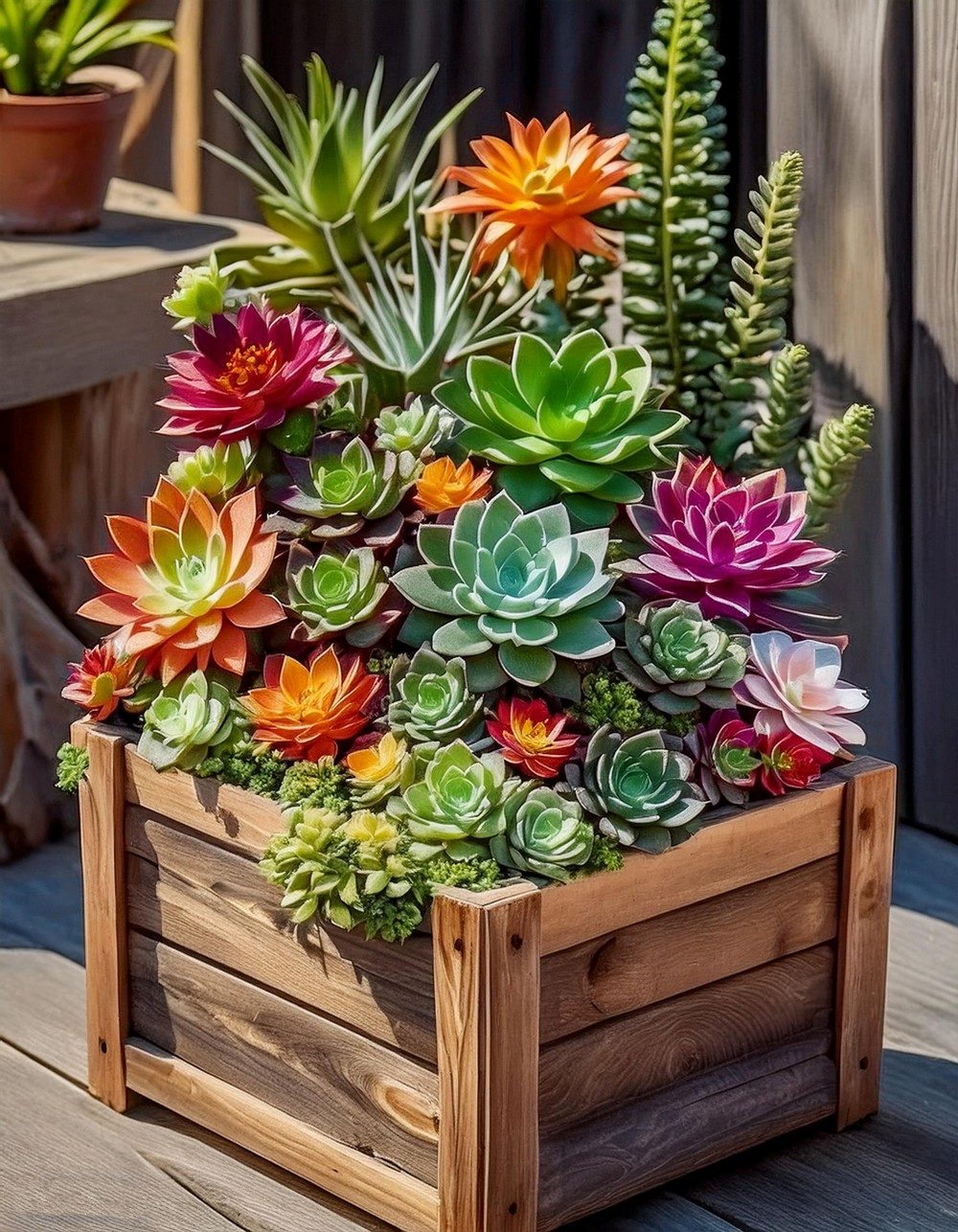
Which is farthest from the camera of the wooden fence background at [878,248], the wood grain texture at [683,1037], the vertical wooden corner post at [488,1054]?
the wooden fence background at [878,248]

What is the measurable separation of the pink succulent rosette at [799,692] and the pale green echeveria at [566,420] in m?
0.18

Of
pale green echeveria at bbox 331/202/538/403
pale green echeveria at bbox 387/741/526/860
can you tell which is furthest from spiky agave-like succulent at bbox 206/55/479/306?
pale green echeveria at bbox 387/741/526/860

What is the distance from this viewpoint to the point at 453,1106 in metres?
1.29

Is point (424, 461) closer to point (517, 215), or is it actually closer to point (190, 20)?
point (517, 215)

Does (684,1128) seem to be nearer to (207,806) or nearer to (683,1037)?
(683,1037)

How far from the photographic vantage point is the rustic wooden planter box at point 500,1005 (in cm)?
130

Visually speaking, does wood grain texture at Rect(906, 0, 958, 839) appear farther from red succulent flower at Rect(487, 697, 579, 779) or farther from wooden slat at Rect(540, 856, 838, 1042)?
red succulent flower at Rect(487, 697, 579, 779)

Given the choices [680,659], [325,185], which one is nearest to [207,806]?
[680,659]

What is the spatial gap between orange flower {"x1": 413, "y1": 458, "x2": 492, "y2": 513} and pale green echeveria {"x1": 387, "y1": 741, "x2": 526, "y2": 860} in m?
0.22

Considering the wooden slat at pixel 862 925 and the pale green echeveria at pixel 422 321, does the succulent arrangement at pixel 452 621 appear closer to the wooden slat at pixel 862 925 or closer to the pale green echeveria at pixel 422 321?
the wooden slat at pixel 862 925

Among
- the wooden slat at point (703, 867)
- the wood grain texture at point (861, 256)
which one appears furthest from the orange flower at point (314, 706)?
the wood grain texture at point (861, 256)

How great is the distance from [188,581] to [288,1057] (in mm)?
413

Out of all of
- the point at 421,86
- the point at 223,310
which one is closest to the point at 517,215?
the point at 421,86

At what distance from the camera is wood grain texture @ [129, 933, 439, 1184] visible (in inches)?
53.3
